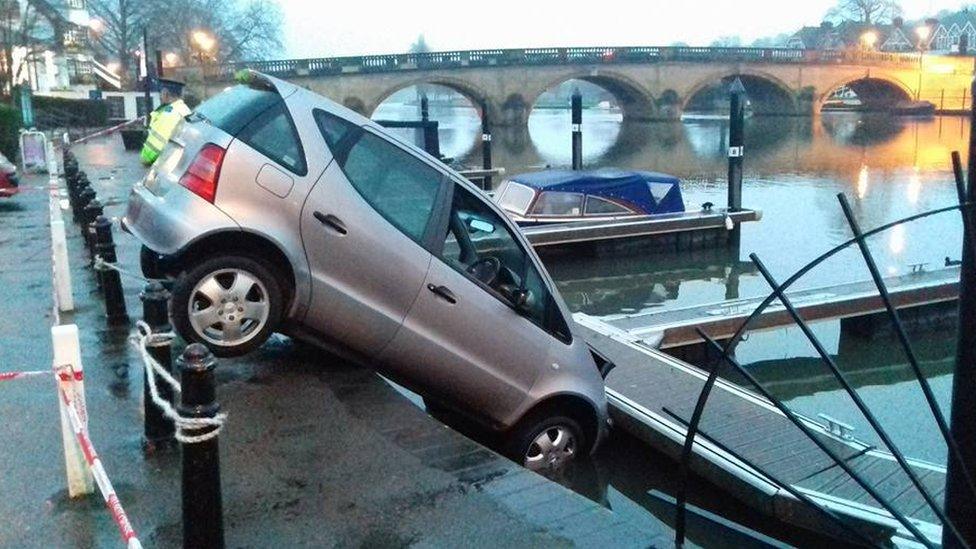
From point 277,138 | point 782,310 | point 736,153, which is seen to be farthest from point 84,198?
point 736,153

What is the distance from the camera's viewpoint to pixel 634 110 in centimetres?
7562

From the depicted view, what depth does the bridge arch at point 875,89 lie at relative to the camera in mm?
74000

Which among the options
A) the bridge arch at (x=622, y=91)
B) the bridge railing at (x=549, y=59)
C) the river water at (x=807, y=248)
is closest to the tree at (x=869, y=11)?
the bridge railing at (x=549, y=59)

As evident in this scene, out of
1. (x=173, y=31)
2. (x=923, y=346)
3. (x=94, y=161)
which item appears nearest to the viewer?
(x=923, y=346)

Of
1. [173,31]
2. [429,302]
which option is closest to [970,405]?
[429,302]

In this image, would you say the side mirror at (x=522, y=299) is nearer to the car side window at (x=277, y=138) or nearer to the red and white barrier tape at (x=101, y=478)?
the car side window at (x=277, y=138)

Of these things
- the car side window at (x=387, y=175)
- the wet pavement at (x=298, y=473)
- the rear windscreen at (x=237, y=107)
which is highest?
the rear windscreen at (x=237, y=107)

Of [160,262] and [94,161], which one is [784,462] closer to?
[160,262]

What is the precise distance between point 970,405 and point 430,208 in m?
3.55

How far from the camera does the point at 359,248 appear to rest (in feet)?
18.1

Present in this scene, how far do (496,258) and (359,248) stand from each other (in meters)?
0.92

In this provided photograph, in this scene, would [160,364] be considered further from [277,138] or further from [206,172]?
[277,138]

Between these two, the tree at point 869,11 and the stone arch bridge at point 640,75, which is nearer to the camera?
the stone arch bridge at point 640,75

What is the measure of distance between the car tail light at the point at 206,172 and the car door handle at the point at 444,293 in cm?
142
